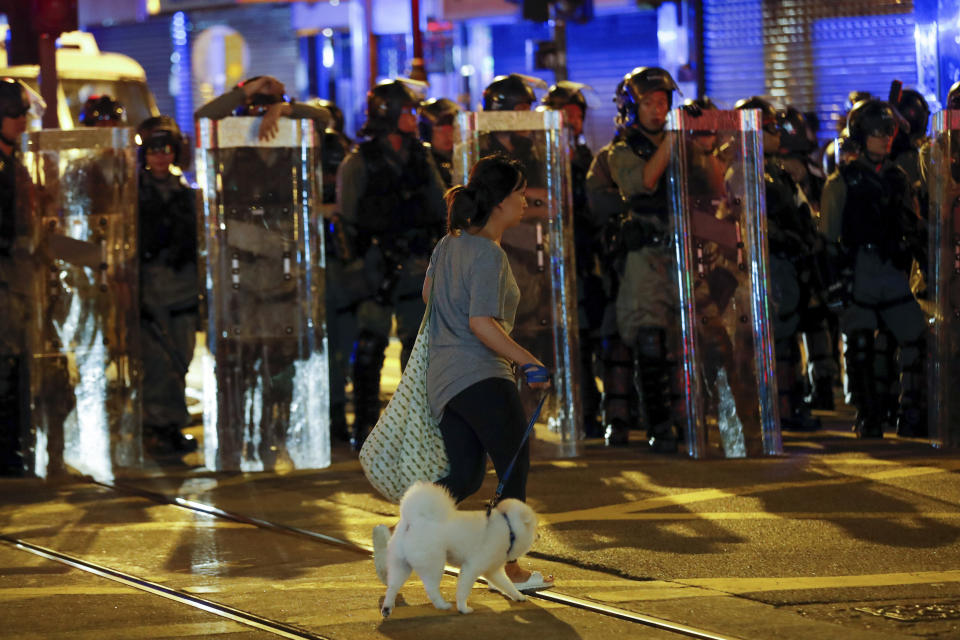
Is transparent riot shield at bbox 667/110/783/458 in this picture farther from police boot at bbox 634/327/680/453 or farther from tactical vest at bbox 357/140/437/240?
tactical vest at bbox 357/140/437/240

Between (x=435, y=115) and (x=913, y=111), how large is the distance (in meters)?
3.25

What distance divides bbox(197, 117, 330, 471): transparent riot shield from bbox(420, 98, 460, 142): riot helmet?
196cm

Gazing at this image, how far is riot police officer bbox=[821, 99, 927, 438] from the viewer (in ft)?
29.4

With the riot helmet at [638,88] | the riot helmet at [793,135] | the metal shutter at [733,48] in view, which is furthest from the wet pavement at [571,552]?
the metal shutter at [733,48]

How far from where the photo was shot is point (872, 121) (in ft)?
29.3

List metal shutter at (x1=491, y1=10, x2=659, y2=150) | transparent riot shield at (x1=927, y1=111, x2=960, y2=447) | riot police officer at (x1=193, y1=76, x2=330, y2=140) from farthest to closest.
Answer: metal shutter at (x1=491, y1=10, x2=659, y2=150) < riot police officer at (x1=193, y1=76, x2=330, y2=140) < transparent riot shield at (x1=927, y1=111, x2=960, y2=447)

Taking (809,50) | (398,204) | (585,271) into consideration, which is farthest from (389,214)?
(809,50)

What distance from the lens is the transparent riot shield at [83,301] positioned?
27.7ft

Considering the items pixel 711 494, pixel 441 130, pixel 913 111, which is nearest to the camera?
pixel 711 494

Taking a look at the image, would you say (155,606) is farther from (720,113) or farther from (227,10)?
(227,10)

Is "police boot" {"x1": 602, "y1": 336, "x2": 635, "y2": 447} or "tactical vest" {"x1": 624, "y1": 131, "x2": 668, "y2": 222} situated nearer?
"tactical vest" {"x1": 624, "y1": 131, "x2": 668, "y2": 222}

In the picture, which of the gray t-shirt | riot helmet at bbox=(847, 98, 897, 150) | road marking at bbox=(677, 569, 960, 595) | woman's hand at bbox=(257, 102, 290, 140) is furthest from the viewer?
riot helmet at bbox=(847, 98, 897, 150)

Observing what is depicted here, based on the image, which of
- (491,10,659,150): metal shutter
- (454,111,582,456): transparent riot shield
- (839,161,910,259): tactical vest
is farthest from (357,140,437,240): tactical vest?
(491,10,659,150): metal shutter

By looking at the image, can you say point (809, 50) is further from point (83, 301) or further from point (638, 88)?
point (83, 301)
